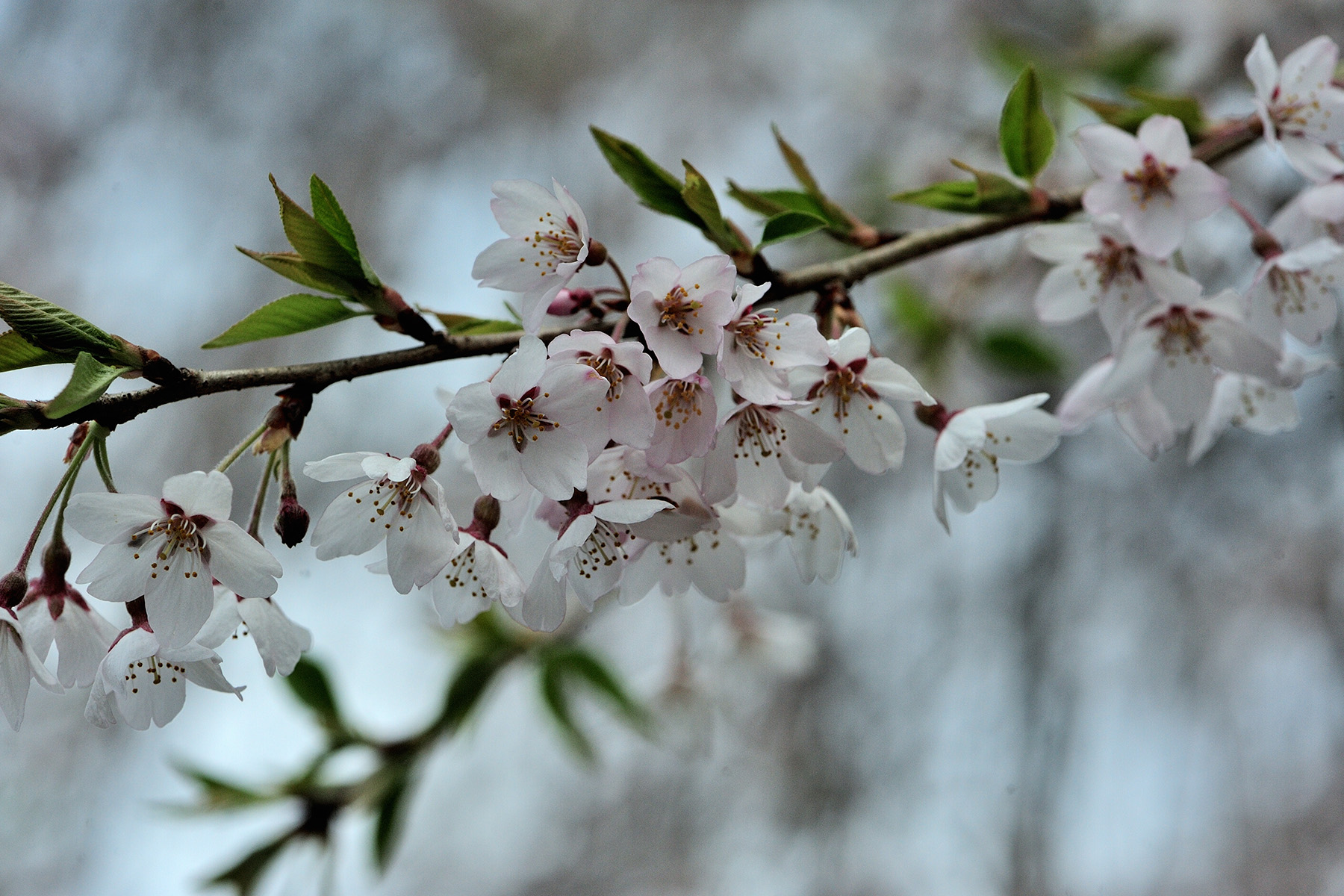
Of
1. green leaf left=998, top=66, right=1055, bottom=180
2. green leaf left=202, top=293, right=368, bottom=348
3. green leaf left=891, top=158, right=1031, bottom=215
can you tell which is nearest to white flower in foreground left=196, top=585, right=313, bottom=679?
green leaf left=202, top=293, right=368, bottom=348

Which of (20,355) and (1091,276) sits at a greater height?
(20,355)

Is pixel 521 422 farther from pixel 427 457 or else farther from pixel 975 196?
pixel 975 196

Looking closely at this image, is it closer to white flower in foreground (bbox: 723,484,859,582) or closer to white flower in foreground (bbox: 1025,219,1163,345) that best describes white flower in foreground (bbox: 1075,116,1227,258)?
white flower in foreground (bbox: 1025,219,1163,345)

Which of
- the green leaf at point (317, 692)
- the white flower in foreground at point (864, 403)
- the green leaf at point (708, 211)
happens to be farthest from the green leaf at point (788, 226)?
the green leaf at point (317, 692)

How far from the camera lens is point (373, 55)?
408 centimetres

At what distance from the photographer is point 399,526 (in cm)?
96

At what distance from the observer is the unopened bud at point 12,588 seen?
0.90m

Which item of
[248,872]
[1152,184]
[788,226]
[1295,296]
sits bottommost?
[248,872]

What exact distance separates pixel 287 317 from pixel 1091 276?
989 millimetres

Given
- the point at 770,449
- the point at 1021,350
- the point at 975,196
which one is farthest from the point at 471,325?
the point at 1021,350

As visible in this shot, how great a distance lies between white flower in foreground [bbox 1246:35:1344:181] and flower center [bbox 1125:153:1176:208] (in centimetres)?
13

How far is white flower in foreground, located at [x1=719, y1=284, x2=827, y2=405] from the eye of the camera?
0.91 m

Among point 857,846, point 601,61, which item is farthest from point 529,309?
point 601,61

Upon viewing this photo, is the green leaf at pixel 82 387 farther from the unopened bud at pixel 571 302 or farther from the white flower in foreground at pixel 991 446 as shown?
the white flower in foreground at pixel 991 446
